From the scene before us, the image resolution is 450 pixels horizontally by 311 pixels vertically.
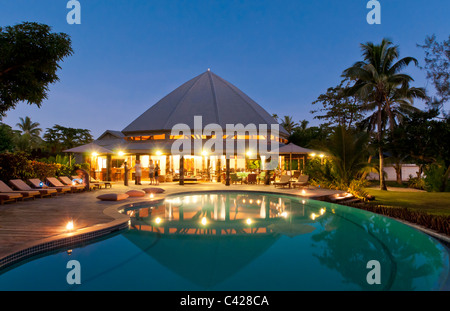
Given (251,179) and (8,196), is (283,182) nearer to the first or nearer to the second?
(251,179)

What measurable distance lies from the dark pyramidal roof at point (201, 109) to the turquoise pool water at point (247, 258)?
59.9ft

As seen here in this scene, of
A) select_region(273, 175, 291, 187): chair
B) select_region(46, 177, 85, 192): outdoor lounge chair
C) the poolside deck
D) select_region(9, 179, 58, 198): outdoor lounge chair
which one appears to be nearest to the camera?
the poolside deck

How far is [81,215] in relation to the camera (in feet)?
25.0

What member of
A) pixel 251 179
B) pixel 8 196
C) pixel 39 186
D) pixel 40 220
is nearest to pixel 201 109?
pixel 251 179

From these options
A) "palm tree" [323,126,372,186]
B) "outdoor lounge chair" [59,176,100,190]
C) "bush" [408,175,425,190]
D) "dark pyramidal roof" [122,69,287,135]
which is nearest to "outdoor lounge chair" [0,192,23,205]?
"outdoor lounge chair" [59,176,100,190]

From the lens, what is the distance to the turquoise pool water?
4.21 metres

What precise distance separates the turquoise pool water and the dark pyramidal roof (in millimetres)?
18249

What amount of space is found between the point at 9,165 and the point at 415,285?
15242 millimetres

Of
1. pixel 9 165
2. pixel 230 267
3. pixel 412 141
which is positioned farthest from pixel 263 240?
pixel 9 165

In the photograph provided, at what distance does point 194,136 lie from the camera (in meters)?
24.8

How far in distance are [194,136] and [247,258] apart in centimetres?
2007

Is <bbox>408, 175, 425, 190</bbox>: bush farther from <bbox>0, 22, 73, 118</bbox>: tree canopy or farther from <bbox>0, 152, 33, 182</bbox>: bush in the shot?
<bbox>0, 152, 33, 182</bbox>: bush

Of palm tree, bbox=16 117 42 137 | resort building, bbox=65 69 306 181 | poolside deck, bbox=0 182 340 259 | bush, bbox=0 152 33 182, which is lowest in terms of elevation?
poolside deck, bbox=0 182 340 259

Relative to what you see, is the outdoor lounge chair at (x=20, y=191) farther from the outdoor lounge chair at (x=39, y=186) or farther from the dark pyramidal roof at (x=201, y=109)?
the dark pyramidal roof at (x=201, y=109)
